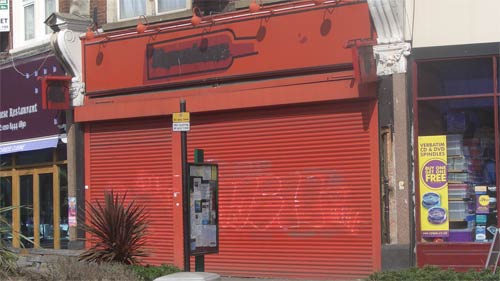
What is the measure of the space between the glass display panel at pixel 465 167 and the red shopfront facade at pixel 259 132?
102 centimetres

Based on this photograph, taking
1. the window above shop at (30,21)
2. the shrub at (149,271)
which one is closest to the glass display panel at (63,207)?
the window above shop at (30,21)

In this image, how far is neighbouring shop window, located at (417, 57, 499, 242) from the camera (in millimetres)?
11570

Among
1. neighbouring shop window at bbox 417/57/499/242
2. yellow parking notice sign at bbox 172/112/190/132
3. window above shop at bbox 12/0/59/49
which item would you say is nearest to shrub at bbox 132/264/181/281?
yellow parking notice sign at bbox 172/112/190/132

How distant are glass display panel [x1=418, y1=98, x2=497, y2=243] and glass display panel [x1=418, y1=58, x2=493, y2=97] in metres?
0.18

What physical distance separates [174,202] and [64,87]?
13.5 ft

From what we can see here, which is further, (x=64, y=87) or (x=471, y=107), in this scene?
(x=64, y=87)

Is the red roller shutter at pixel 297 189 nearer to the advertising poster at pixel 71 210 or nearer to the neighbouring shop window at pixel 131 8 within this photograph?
the neighbouring shop window at pixel 131 8

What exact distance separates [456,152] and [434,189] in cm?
78

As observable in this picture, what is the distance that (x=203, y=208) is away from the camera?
412 inches

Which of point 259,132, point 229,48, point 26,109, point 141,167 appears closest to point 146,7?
point 229,48

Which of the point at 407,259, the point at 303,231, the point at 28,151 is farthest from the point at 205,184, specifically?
the point at 28,151

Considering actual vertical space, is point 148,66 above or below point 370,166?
above

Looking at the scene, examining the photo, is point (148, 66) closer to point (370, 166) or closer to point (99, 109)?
point (99, 109)

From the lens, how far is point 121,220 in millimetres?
11180
